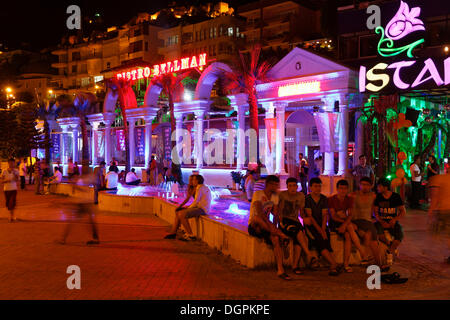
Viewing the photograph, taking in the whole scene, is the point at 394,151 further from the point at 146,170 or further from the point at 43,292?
the point at 146,170

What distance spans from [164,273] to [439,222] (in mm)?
4637

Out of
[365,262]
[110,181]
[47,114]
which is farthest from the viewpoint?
[47,114]

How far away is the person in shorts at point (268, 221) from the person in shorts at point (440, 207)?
2.57 meters

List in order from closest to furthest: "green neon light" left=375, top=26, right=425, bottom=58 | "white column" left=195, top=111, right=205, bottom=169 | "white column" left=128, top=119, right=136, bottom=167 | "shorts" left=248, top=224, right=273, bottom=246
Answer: "shorts" left=248, top=224, right=273, bottom=246, "green neon light" left=375, top=26, right=425, bottom=58, "white column" left=195, top=111, right=205, bottom=169, "white column" left=128, top=119, right=136, bottom=167

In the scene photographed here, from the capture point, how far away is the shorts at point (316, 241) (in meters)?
7.13

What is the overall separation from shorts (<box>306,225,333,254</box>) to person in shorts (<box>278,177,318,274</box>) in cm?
9

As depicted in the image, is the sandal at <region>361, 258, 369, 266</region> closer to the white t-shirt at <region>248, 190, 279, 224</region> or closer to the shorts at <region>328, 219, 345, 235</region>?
the shorts at <region>328, 219, 345, 235</region>

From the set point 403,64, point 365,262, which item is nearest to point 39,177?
point 403,64

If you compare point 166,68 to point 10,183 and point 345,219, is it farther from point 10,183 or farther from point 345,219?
point 345,219

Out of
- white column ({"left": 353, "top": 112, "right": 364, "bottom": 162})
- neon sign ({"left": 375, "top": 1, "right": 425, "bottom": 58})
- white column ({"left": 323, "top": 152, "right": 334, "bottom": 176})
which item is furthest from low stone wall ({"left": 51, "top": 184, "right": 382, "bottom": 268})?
neon sign ({"left": 375, "top": 1, "right": 425, "bottom": 58})

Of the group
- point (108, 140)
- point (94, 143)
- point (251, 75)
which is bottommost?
point (94, 143)

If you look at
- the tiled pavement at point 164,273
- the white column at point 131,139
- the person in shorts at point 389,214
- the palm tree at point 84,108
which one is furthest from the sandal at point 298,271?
the palm tree at point 84,108

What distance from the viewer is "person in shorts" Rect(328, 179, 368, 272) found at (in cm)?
732

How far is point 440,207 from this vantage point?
7.49 meters
